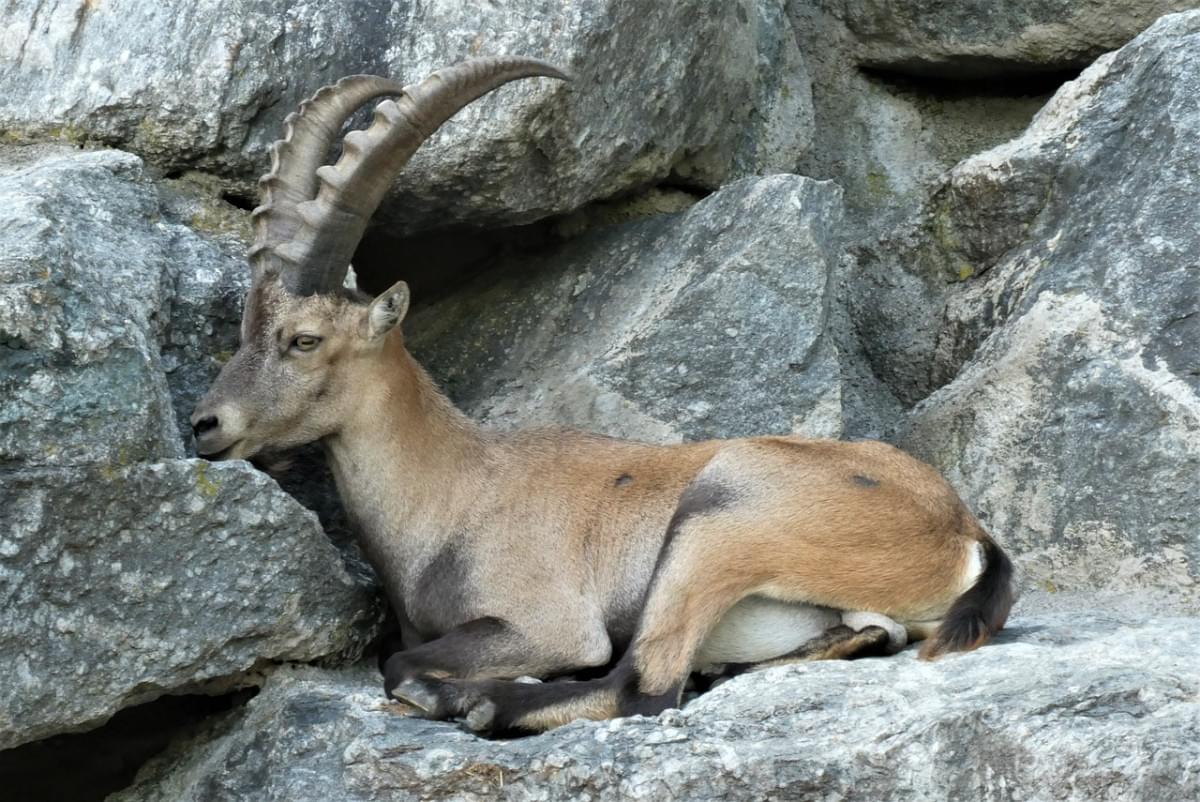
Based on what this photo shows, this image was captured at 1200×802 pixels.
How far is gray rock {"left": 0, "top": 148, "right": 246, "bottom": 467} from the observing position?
5.57m

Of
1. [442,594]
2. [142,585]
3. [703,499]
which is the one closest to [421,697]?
[442,594]

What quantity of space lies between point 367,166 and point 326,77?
109 cm

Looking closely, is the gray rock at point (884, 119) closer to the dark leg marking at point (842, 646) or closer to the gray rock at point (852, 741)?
the dark leg marking at point (842, 646)

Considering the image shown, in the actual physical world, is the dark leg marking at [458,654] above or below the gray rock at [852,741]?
above

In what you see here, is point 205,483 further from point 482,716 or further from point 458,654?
point 482,716

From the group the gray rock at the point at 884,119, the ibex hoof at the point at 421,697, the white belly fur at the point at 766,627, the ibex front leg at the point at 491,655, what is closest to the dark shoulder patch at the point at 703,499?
the white belly fur at the point at 766,627

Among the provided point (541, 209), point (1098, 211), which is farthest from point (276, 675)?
point (1098, 211)

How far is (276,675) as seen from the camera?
6.27m

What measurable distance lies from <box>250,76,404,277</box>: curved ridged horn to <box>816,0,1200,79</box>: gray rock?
134 inches

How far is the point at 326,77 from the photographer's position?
7324mm

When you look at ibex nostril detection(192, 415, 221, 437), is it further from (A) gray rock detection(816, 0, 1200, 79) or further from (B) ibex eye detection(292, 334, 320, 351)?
(A) gray rock detection(816, 0, 1200, 79)

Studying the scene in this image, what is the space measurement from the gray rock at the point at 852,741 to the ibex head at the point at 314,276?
1.17 m

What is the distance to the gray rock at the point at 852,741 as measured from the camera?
195 inches

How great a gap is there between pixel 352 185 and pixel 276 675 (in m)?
1.83
